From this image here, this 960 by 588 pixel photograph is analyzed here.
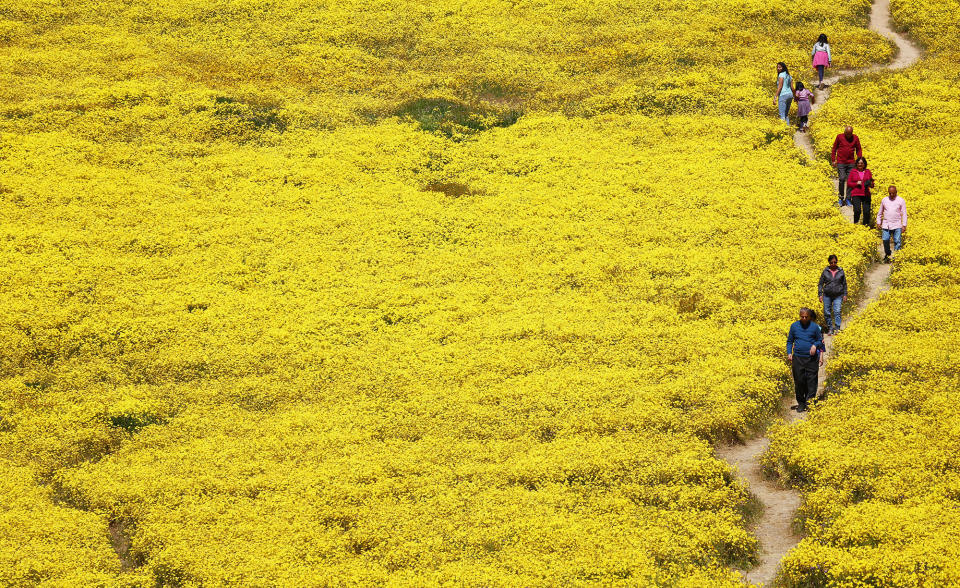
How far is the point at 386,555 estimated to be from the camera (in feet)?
62.5

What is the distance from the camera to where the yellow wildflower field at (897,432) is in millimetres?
16906

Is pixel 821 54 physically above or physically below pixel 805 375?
above

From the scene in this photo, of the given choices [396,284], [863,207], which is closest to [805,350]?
[863,207]

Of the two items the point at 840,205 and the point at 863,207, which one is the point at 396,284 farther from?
the point at 840,205

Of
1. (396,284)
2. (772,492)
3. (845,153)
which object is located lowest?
(772,492)

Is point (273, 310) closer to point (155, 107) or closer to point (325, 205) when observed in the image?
point (325, 205)

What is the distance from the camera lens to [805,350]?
21562 mm

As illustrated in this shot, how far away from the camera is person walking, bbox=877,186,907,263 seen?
27422 mm

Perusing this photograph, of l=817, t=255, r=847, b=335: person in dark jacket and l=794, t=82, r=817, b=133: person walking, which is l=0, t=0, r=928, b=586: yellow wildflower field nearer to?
l=794, t=82, r=817, b=133: person walking

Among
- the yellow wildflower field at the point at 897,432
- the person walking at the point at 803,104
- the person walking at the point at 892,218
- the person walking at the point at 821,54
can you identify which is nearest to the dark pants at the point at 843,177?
the yellow wildflower field at the point at 897,432

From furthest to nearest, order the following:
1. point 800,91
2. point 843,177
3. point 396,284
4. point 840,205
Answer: point 800,91, point 840,205, point 843,177, point 396,284

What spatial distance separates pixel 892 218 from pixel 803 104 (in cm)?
1108

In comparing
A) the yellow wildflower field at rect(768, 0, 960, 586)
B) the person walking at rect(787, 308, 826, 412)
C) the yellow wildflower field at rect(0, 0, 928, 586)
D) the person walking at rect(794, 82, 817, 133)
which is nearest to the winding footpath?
the yellow wildflower field at rect(768, 0, 960, 586)

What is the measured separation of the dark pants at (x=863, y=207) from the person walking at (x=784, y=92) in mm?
9390
